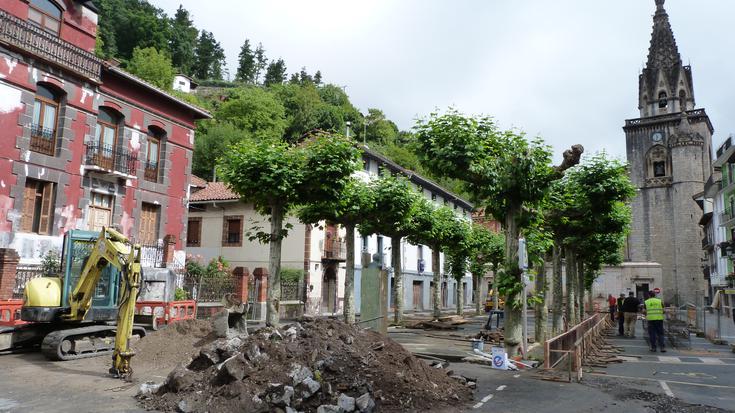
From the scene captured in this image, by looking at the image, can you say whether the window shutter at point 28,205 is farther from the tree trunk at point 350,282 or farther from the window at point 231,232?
the window at point 231,232

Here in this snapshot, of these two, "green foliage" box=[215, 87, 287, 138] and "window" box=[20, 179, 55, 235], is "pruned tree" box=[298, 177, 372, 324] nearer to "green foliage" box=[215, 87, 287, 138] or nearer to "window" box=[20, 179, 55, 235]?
"window" box=[20, 179, 55, 235]

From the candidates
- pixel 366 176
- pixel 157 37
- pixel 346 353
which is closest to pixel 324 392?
pixel 346 353

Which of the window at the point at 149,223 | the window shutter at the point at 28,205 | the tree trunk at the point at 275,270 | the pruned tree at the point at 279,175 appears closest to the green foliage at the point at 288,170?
the pruned tree at the point at 279,175

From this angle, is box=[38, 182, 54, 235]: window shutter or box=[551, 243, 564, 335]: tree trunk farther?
box=[38, 182, 54, 235]: window shutter

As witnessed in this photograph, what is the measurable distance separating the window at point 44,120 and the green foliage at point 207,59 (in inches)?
3929

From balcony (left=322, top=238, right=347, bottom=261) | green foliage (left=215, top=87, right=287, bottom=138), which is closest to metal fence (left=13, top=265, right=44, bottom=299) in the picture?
balcony (left=322, top=238, right=347, bottom=261)

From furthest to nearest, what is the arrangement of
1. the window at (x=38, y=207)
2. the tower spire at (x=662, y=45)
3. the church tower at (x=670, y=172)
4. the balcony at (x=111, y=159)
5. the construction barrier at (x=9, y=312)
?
the tower spire at (x=662, y=45)
the church tower at (x=670, y=172)
the balcony at (x=111, y=159)
the window at (x=38, y=207)
the construction barrier at (x=9, y=312)

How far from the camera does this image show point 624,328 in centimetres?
2284

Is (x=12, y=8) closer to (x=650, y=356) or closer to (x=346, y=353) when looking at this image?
(x=346, y=353)

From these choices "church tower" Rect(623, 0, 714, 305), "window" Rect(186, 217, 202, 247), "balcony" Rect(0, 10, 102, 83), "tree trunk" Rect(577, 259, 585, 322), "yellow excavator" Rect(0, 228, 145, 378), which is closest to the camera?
"yellow excavator" Rect(0, 228, 145, 378)

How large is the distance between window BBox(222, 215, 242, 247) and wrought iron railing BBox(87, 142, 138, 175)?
11.1m

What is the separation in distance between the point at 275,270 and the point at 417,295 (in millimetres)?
31856

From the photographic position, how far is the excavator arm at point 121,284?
10508 mm

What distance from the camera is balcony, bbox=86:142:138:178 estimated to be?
21.1 m
